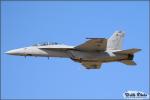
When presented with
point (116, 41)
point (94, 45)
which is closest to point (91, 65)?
point (116, 41)

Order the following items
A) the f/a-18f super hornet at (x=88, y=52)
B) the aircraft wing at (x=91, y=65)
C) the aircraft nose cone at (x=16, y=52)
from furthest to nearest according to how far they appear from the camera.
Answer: the aircraft wing at (x=91, y=65) < the aircraft nose cone at (x=16, y=52) < the f/a-18f super hornet at (x=88, y=52)

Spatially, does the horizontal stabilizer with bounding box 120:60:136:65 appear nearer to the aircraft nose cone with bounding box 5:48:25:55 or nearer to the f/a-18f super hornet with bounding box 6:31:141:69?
the f/a-18f super hornet with bounding box 6:31:141:69

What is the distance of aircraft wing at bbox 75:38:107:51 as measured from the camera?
4588 centimetres

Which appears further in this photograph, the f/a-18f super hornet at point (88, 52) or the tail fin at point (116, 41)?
the tail fin at point (116, 41)

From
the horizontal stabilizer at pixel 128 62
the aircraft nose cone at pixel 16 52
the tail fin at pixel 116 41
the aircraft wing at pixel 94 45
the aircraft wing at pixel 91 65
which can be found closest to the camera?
the aircraft wing at pixel 94 45

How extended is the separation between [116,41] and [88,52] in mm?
4479

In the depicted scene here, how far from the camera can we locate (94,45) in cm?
4725

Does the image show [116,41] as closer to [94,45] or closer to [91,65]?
[91,65]

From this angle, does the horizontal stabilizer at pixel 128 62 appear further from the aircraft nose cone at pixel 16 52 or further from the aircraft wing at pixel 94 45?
the aircraft nose cone at pixel 16 52

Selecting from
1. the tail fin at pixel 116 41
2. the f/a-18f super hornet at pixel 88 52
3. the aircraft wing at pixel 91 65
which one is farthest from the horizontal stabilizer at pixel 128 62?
the aircraft wing at pixel 91 65

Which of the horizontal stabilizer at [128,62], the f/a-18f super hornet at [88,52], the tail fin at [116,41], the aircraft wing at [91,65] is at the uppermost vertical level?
the tail fin at [116,41]

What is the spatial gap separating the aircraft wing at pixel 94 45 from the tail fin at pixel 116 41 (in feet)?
8.16

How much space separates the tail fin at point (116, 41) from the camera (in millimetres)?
50425

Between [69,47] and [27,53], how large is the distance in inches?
203
